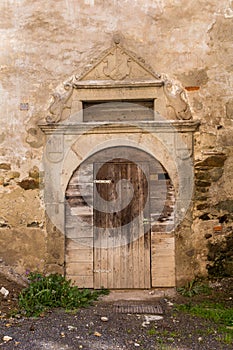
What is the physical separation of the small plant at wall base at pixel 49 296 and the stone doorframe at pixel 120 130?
0.48 m

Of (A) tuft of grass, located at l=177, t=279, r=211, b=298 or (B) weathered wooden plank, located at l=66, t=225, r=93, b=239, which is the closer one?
(A) tuft of grass, located at l=177, t=279, r=211, b=298

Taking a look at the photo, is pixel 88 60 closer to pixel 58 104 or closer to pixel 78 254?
pixel 58 104

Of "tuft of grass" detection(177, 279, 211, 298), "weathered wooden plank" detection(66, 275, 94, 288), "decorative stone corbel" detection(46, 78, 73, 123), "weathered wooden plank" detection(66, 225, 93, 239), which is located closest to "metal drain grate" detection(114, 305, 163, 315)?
"tuft of grass" detection(177, 279, 211, 298)

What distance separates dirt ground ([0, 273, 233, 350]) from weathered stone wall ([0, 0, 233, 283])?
3.59 feet

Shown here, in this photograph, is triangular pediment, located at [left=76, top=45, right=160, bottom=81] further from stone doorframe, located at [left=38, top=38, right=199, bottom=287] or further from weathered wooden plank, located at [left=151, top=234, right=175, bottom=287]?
weathered wooden plank, located at [left=151, top=234, right=175, bottom=287]

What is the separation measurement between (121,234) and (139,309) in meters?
1.12

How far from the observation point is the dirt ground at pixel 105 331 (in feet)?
11.0

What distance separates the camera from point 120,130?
5.36m

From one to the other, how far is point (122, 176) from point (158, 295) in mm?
1588

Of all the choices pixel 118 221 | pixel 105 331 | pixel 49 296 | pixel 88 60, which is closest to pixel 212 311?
pixel 105 331

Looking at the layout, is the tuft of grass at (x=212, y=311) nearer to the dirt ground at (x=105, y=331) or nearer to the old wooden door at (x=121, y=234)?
the dirt ground at (x=105, y=331)

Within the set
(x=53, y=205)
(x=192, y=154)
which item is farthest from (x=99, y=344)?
(x=192, y=154)

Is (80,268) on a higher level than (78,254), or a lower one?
lower

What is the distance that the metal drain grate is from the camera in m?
4.37
